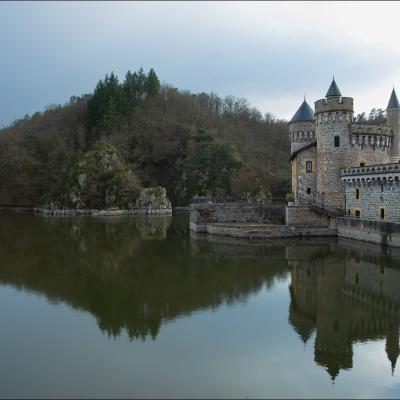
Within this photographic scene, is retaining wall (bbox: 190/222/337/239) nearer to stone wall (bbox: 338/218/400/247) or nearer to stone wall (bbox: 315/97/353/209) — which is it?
stone wall (bbox: 338/218/400/247)

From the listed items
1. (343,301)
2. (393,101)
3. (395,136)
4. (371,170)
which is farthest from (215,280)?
(393,101)

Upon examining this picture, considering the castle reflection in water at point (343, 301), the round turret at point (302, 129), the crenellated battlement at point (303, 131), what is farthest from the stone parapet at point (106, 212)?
the castle reflection in water at point (343, 301)

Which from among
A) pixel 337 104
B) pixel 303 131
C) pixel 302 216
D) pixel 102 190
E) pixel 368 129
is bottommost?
pixel 302 216

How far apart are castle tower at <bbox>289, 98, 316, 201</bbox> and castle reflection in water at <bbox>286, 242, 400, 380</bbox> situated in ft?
31.4

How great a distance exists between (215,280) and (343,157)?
18.1 meters

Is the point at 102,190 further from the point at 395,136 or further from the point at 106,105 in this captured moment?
the point at 395,136

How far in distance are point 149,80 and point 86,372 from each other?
3699 inches

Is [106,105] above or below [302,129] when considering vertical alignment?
above

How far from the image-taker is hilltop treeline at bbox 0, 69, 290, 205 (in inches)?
3275

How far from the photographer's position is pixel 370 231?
29828 mm

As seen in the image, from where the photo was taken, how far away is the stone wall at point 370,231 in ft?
91.0

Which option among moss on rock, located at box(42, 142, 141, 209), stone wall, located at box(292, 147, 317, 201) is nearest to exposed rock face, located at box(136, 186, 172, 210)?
moss on rock, located at box(42, 142, 141, 209)

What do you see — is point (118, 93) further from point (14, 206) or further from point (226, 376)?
point (226, 376)

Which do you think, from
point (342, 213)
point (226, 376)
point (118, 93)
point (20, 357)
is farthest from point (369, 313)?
point (118, 93)
